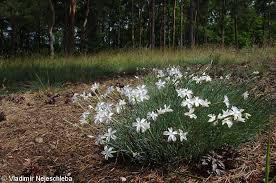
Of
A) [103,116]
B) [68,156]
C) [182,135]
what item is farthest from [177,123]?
[68,156]

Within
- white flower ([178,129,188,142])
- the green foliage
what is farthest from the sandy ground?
white flower ([178,129,188,142])

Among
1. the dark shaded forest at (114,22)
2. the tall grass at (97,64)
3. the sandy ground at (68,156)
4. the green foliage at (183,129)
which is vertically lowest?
the sandy ground at (68,156)

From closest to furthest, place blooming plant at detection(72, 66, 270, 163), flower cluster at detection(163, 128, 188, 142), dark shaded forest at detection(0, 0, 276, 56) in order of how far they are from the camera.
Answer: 1. flower cluster at detection(163, 128, 188, 142)
2. blooming plant at detection(72, 66, 270, 163)
3. dark shaded forest at detection(0, 0, 276, 56)

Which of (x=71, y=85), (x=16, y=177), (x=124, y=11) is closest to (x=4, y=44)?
(x=124, y=11)

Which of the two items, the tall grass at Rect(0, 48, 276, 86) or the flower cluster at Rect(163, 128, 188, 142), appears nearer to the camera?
the flower cluster at Rect(163, 128, 188, 142)

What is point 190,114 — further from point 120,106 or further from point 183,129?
point 120,106

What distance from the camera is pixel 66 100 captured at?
199 inches

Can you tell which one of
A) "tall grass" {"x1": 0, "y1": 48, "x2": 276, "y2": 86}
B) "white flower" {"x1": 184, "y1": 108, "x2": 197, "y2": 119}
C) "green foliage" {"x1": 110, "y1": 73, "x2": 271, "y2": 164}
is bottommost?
"green foliage" {"x1": 110, "y1": 73, "x2": 271, "y2": 164}

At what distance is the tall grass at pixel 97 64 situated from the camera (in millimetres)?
7254

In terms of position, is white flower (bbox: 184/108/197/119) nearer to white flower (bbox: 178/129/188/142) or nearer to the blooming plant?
the blooming plant

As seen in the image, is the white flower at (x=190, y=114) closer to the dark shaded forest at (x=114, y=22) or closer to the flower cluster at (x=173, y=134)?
the flower cluster at (x=173, y=134)

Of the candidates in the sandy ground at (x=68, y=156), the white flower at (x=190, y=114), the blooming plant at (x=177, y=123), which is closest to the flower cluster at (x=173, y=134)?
the blooming plant at (x=177, y=123)

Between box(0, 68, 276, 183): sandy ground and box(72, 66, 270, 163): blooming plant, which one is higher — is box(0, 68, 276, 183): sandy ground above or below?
below

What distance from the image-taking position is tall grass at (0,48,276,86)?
23.8ft
